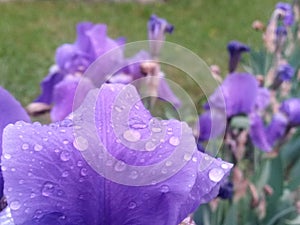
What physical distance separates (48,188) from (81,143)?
0.03 m

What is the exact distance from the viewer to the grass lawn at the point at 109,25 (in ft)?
15.3

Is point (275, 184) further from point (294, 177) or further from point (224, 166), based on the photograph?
point (224, 166)

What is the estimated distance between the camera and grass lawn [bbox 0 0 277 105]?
4664mm

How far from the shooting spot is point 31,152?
0.39 meters

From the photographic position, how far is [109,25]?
18.6ft

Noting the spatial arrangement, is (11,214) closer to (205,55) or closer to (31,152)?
(31,152)

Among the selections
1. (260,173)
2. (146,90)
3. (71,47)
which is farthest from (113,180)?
(260,173)

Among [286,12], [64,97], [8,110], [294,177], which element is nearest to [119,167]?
[8,110]

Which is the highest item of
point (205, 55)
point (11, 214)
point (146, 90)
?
point (205, 55)

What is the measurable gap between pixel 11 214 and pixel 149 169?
0.26 feet

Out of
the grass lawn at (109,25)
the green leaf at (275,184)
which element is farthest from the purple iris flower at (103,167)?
the grass lawn at (109,25)

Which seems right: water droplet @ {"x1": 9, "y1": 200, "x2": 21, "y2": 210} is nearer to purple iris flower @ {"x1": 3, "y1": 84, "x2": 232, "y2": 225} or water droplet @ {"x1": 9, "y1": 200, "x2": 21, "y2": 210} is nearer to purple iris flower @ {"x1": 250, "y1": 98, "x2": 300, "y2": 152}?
purple iris flower @ {"x1": 3, "y1": 84, "x2": 232, "y2": 225}

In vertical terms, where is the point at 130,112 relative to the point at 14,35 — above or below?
below

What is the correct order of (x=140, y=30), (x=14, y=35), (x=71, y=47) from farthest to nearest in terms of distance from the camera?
(x=140, y=30) < (x=14, y=35) < (x=71, y=47)
